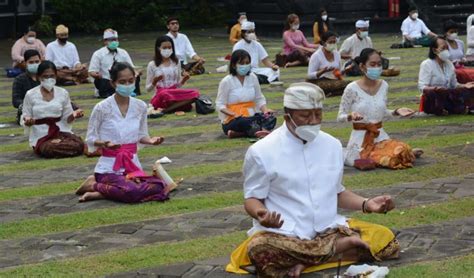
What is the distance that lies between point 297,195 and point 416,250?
1.17 meters

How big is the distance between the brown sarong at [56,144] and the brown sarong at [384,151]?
3376 mm

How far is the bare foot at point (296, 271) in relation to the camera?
6.70 meters

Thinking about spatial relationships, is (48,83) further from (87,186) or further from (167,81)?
(167,81)

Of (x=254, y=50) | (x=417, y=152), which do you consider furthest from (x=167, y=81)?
(x=417, y=152)

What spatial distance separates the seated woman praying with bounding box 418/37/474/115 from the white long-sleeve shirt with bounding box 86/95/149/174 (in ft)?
16.4

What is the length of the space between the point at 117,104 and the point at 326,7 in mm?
20143

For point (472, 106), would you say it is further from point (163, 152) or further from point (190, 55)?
point (190, 55)

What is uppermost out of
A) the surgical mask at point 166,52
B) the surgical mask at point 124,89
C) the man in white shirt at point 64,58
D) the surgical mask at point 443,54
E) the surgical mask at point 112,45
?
the surgical mask at point 124,89

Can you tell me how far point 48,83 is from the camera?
11.9m

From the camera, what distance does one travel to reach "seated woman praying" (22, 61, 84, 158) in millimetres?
12000

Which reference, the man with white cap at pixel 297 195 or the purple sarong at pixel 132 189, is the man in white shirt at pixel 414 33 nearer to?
the purple sarong at pixel 132 189

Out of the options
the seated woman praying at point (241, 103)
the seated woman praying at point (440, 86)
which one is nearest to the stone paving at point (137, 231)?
the seated woman praying at point (241, 103)

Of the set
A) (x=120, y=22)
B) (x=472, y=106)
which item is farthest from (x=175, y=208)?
(x=120, y=22)

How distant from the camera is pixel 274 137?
6.68 meters
